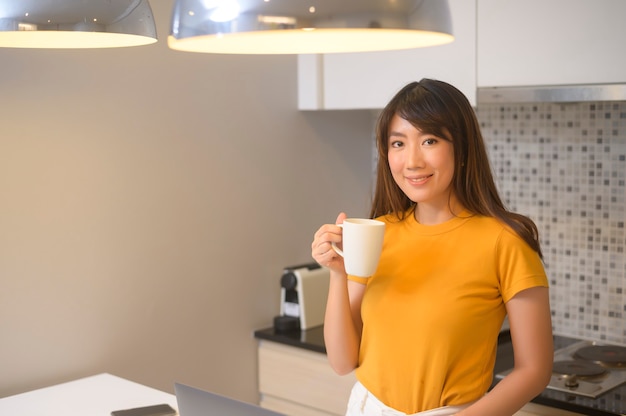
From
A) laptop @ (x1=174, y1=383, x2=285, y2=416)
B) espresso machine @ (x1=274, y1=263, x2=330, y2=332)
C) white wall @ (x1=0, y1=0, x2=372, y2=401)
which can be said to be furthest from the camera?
espresso machine @ (x1=274, y1=263, x2=330, y2=332)

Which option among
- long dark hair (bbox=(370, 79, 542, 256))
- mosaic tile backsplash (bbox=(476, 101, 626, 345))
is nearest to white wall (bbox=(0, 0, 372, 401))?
mosaic tile backsplash (bbox=(476, 101, 626, 345))

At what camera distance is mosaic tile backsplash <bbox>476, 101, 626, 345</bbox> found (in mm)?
2500

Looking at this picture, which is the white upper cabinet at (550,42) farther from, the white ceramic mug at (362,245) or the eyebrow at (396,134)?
the white ceramic mug at (362,245)

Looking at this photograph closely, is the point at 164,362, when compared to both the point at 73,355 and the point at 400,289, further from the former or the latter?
the point at 400,289

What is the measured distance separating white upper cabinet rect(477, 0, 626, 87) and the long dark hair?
535mm

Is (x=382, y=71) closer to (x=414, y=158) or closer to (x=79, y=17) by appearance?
(x=414, y=158)

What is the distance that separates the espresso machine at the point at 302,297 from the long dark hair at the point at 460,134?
39.8 inches

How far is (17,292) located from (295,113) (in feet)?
3.61

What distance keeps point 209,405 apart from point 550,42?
130 cm

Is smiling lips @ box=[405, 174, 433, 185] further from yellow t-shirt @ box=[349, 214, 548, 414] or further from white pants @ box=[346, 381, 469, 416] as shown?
white pants @ box=[346, 381, 469, 416]

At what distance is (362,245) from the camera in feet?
4.94

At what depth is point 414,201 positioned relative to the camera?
70.4 inches

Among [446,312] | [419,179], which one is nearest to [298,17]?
[419,179]

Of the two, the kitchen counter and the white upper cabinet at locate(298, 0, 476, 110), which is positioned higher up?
the white upper cabinet at locate(298, 0, 476, 110)
